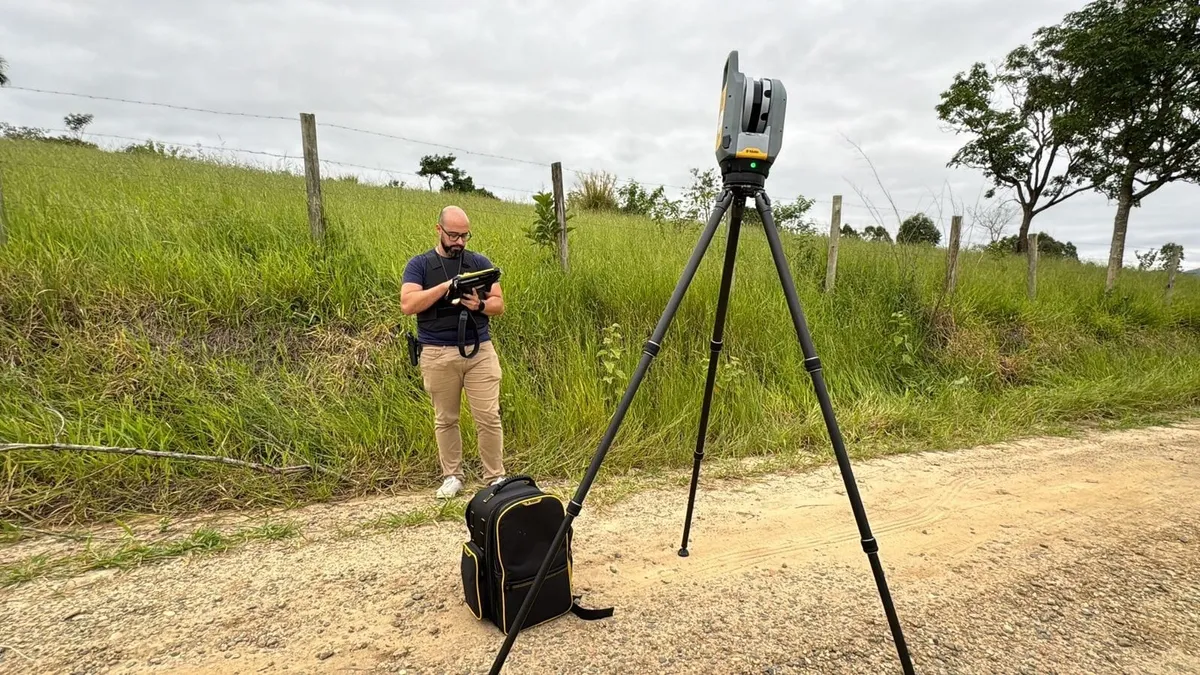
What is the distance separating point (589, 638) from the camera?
7.03ft

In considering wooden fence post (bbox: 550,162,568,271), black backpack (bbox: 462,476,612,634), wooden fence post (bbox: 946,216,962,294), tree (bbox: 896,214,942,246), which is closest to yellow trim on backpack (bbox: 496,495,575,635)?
black backpack (bbox: 462,476,612,634)

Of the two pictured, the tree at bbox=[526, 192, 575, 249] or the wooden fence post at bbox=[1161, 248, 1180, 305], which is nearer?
the tree at bbox=[526, 192, 575, 249]

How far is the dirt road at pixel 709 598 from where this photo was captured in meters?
2.02

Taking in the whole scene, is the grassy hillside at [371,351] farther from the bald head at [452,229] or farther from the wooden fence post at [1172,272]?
the wooden fence post at [1172,272]

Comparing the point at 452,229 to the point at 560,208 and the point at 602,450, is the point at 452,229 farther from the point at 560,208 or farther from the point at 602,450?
the point at 560,208

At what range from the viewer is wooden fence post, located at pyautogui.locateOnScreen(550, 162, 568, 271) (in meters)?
5.29

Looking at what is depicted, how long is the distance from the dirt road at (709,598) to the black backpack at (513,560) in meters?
0.09

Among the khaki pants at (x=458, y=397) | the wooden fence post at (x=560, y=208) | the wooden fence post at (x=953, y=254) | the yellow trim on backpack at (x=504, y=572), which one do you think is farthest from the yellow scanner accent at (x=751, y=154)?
the wooden fence post at (x=953, y=254)

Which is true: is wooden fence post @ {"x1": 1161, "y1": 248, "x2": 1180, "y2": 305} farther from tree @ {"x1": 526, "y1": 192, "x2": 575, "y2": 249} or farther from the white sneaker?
the white sneaker

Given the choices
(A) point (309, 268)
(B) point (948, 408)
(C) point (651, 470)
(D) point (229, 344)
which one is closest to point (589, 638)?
→ (C) point (651, 470)

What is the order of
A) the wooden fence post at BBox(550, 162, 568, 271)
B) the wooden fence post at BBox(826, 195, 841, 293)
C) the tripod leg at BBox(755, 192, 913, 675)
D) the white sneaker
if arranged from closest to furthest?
1. the tripod leg at BBox(755, 192, 913, 675)
2. the white sneaker
3. the wooden fence post at BBox(550, 162, 568, 271)
4. the wooden fence post at BBox(826, 195, 841, 293)

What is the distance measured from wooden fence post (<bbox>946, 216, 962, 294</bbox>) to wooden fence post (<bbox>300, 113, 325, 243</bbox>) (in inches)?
296

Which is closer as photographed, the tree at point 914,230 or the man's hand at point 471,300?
the man's hand at point 471,300

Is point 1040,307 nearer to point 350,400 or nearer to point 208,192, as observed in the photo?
point 350,400
